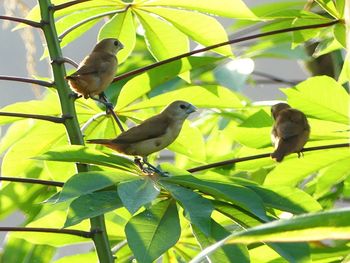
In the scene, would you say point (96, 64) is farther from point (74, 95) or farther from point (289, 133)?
point (289, 133)

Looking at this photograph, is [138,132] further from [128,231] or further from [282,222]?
[282,222]

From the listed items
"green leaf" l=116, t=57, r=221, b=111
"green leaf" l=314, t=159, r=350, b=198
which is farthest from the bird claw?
"green leaf" l=314, t=159, r=350, b=198

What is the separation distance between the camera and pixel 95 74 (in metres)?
1.25

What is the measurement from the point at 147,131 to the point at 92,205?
0.37m

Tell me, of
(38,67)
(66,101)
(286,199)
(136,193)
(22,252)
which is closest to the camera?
(136,193)

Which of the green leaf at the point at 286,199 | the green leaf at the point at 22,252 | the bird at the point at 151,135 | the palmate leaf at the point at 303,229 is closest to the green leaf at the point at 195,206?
the green leaf at the point at 286,199

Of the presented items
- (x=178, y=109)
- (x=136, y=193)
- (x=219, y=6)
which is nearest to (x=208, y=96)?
(x=178, y=109)

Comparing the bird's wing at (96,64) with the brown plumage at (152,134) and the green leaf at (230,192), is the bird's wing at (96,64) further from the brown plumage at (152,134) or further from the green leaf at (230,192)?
the green leaf at (230,192)

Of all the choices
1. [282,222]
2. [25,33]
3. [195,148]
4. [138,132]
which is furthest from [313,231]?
[25,33]

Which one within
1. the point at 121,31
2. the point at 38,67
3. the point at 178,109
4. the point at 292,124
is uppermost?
the point at 38,67

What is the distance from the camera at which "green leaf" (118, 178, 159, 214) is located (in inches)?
34.9

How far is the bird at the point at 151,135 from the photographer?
4.05ft

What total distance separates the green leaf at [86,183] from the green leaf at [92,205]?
2 centimetres

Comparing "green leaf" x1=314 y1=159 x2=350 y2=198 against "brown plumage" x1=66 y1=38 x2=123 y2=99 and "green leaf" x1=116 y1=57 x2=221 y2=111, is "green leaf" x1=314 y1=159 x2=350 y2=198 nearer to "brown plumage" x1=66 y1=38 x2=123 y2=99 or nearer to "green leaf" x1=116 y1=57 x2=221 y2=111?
"green leaf" x1=116 y1=57 x2=221 y2=111
